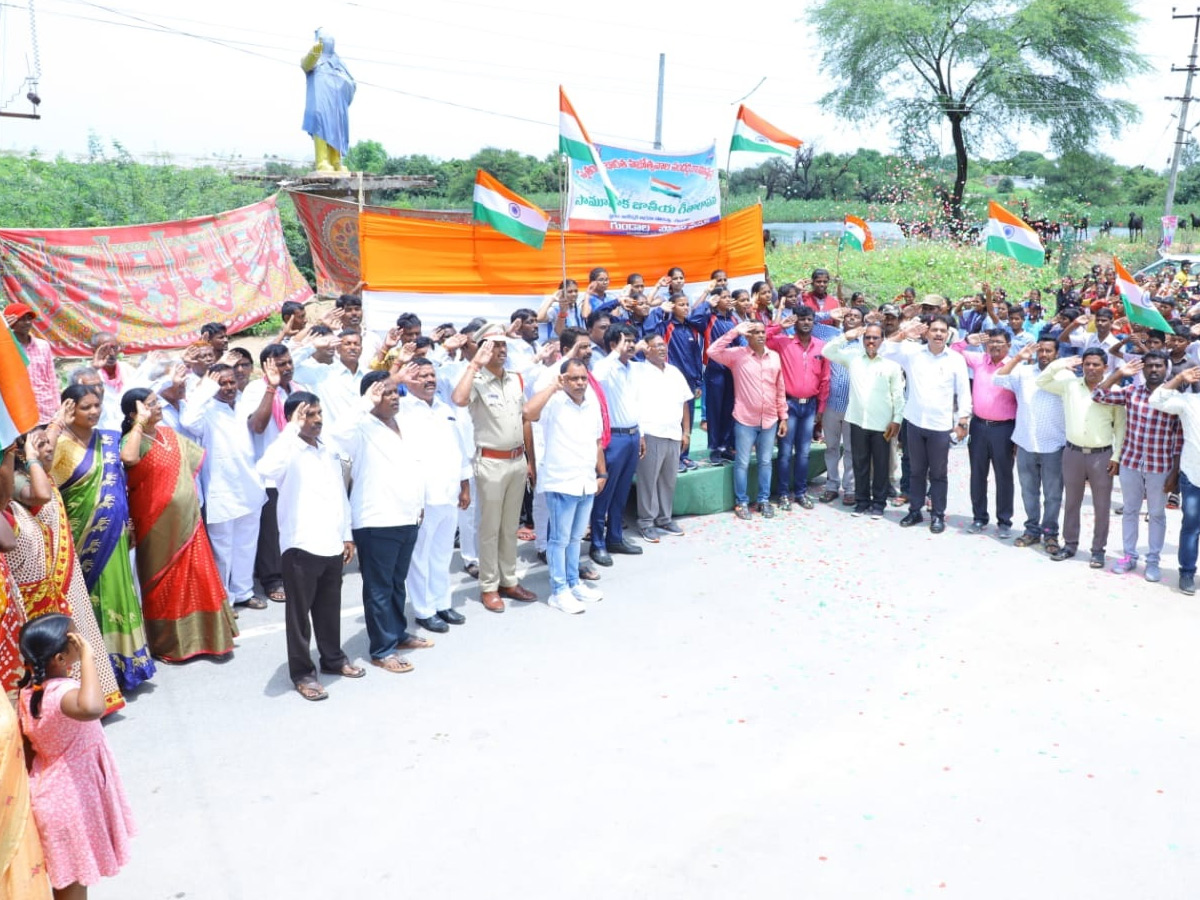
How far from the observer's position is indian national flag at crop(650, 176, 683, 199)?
391 inches

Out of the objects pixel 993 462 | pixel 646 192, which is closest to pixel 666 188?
pixel 646 192

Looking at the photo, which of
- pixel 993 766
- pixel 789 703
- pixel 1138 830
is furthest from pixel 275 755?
pixel 1138 830

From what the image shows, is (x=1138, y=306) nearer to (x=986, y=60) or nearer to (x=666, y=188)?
(x=666, y=188)

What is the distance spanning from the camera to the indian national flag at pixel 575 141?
27.4 feet

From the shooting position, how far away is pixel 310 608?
200 inches

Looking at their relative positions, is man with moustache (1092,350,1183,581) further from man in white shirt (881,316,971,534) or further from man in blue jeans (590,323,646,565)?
man in blue jeans (590,323,646,565)

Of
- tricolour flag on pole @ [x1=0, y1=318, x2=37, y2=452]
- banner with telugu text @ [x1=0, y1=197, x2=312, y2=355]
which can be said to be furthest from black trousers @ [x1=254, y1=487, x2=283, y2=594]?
banner with telugu text @ [x1=0, y1=197, x2=312, y2=355]

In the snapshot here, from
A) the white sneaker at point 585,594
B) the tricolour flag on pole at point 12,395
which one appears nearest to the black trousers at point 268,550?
the white sneaker at point 585,594

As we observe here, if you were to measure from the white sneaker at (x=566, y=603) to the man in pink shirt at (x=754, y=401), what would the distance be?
7.72ft

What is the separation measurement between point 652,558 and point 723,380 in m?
2.02

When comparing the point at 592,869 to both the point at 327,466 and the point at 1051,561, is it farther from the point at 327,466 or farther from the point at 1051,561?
the point at 1051,561

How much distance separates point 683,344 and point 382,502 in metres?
4.03

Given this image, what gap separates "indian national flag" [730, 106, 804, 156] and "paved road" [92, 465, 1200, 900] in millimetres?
5299

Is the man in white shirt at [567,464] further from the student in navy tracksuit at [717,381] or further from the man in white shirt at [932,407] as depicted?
the man in white shirt at [932,407]
